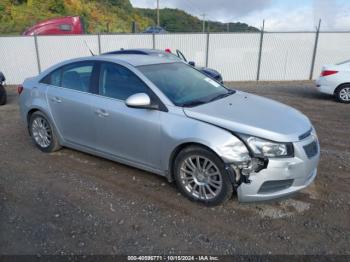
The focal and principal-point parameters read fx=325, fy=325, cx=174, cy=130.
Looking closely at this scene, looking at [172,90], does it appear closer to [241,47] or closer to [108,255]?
[108,255]

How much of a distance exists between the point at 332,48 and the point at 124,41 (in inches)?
380

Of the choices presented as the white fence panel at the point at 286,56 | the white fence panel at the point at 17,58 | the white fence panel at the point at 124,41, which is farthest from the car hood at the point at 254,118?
the white fence panel at the point at 17,58

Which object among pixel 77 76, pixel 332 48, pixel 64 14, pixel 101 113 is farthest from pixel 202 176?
pixel 64 14

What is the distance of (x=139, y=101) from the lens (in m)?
3.67

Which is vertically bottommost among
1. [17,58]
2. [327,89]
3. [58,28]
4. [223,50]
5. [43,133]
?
[327,89]

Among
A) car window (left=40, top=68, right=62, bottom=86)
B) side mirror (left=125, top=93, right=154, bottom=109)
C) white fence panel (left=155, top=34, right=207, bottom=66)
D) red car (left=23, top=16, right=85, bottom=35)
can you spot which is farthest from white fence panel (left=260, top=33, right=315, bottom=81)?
side mirror (left=125, top=93, right=154, bottom=109)

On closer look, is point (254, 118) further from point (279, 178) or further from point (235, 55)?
point (235, 55)

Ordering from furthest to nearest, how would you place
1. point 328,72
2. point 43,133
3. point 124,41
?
point 124,41
point 328,72
point 43,133

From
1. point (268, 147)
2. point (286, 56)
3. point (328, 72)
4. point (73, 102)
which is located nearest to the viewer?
point (268, 147)

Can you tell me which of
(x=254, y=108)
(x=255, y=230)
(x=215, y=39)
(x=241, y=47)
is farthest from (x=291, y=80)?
(x=255, y=230)

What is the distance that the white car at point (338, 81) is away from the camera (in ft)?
30.5

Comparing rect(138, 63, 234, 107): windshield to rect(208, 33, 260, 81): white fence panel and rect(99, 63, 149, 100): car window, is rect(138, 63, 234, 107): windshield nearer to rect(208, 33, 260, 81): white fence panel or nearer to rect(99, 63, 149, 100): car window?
rect(99, 63, 149, 100): car window

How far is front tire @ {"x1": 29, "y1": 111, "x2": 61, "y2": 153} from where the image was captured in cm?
504

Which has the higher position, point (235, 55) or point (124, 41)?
point (124, 41)
